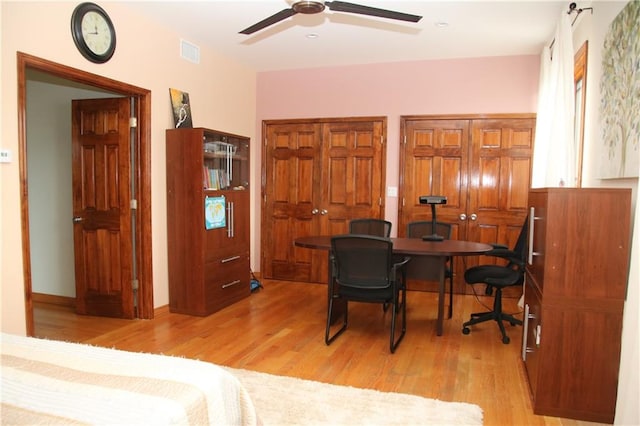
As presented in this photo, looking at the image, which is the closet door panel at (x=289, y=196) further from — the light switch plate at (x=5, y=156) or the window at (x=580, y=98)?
the light switch plate at (x=5, y=156)

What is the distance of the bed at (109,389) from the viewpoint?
4.10ft

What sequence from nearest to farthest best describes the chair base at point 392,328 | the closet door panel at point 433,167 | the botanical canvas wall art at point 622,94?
1. the botanical canvas wall art at point 622,94
2. the chair base at point 392,328
3. the closet door panel at point 433,167

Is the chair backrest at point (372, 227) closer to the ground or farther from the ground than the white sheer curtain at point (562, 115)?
closer to the ground

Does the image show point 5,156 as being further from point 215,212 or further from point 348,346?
point 348,346

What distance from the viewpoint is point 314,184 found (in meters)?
5.66

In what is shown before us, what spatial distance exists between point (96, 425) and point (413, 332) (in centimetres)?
305

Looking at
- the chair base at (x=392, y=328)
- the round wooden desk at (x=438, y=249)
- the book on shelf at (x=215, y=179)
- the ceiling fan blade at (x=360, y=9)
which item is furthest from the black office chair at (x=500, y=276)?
the book on shelf at (x=215, y=179)

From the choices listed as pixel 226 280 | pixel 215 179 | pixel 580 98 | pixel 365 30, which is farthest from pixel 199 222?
pixel 580 98

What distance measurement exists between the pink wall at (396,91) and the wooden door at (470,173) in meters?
0.14

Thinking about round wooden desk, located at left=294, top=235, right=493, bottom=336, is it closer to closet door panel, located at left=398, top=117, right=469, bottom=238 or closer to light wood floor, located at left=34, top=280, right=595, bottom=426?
light wood floor, located at left=34, top=280, right=595, bottom=426

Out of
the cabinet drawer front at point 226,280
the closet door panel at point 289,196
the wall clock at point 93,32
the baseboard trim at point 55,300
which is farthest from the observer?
the closet door panel at point 289,196

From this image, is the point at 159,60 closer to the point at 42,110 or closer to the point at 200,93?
the point at 200,93

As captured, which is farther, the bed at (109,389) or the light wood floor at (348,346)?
the light wood floor at (348,346)

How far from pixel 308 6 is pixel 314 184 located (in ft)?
10.4
